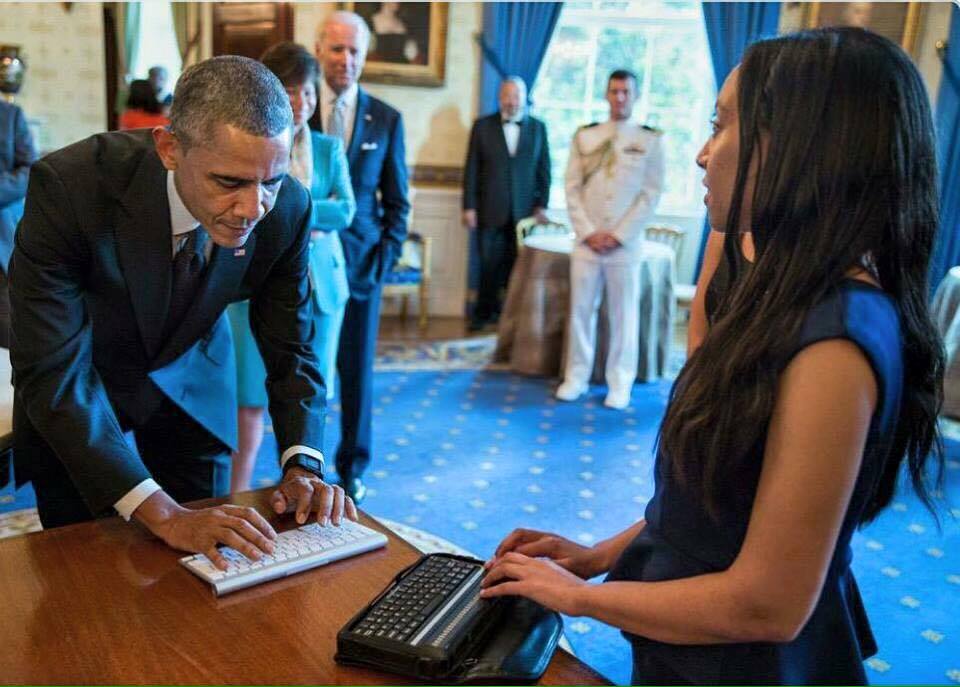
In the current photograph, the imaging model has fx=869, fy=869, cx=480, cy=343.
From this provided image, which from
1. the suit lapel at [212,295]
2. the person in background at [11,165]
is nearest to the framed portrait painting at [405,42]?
the person in background at [11,165]

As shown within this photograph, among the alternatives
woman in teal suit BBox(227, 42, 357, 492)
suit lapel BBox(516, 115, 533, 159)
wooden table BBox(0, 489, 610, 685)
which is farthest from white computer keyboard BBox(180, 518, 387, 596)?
suit lapel BBox(516, 115, 533, 159)

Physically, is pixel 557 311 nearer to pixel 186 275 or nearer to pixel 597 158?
pixel 597 158

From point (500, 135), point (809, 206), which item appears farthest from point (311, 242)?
point (500, 135)

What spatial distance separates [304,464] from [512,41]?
601cm

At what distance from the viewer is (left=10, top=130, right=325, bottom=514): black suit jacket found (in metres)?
1.40

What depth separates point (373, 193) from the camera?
3.33 meters

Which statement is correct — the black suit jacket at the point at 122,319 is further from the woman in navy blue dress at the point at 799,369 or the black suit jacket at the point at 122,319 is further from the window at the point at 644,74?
the window at the point at 644,74

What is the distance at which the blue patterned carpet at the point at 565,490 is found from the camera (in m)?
2.53

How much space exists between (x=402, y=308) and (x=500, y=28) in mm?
2358

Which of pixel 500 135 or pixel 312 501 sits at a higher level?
pixel 500 135

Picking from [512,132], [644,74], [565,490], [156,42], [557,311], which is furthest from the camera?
[644,74]

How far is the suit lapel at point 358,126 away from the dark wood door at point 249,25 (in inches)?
145

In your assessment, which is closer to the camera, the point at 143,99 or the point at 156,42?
the point at 143,99

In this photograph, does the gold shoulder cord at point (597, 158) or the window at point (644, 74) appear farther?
A: the window at point (644, 74)
